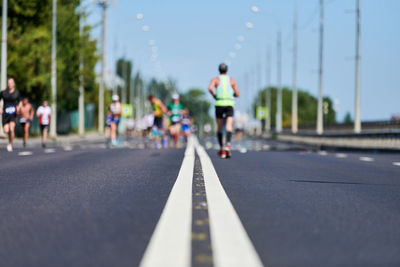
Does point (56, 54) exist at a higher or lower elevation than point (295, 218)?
higher

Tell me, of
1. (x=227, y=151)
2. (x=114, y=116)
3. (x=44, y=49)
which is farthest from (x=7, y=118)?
(x=44, y=49)

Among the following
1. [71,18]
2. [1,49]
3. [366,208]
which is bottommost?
[366,208]

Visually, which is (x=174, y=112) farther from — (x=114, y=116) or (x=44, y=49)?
(x=44, y=49)

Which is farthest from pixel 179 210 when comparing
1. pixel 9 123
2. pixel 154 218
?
pixel 9 123

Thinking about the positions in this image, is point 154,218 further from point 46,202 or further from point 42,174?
point 42,174

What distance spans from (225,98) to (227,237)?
452 inches

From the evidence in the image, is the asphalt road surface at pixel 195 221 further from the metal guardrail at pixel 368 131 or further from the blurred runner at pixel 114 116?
the blurred runner at pixel 114 116

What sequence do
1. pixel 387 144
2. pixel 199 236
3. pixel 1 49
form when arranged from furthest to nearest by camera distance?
pixel 1 49 < pixel 387 144 < pixel 199 236

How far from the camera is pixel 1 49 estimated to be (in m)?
29.0

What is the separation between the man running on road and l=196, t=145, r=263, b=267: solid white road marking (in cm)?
879

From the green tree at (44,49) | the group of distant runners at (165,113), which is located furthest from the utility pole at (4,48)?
the group of distant runners at (165,113)

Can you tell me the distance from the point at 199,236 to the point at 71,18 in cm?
3717

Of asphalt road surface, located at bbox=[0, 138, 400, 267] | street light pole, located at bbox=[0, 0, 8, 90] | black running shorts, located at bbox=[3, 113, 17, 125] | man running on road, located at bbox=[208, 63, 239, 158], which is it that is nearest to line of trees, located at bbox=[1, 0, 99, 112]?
street light pole, located at bbox=[0, 0, 8, 90]

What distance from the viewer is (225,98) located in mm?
16469
